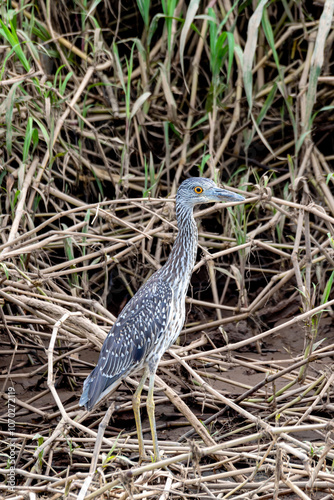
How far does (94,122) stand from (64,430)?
358 centimetres

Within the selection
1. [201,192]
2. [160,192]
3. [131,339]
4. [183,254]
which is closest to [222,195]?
[201,192]

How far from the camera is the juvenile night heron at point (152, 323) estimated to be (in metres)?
3.88

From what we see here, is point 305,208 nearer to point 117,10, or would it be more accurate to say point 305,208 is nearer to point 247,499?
point 247,499

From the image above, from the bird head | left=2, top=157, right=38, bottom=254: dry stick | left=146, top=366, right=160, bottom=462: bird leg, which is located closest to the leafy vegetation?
left=2, top=157, right=38, bottom=254: dry stick

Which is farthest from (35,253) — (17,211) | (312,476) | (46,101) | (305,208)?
(312,476)

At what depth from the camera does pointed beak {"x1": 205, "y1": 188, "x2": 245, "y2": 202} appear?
400 cm

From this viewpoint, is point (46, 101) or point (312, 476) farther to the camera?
point (46, 101)

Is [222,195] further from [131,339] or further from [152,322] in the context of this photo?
[131,339]

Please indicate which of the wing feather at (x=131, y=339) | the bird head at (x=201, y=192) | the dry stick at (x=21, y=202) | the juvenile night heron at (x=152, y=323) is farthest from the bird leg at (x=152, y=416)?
the dry stick at (x=21, y=202)

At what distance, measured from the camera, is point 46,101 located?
4.95m

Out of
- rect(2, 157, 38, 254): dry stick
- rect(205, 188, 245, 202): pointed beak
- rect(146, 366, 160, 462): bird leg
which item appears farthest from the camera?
rect(2, 157, 38, 254): dry stick

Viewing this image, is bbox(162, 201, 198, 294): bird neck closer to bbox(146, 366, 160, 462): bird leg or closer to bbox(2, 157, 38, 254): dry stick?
bbox(146, 366, 160, 462): bird leg

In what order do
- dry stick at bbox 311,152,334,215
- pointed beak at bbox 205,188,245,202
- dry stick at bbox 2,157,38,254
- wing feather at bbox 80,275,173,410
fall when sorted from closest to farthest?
wing feather at bbox 80,275,173,410, pointed beak at bbox 205,188,245,202, dry stick at bbox 2,157,38,254, dry stick at bbox 311,152,334,215

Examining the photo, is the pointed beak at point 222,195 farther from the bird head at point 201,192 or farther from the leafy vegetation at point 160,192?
the leafy vegetation at point 160,192
